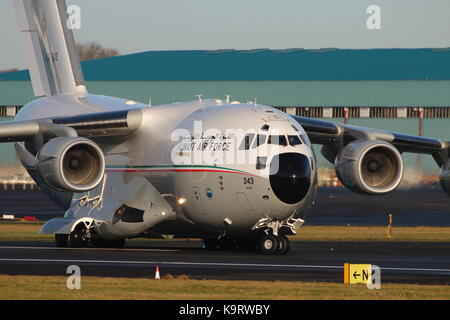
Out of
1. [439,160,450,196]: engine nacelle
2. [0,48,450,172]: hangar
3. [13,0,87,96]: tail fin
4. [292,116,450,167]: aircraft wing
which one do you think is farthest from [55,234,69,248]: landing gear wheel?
[0,48,450,172]: hangar

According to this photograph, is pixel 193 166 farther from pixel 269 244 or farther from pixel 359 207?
pixel 359 207

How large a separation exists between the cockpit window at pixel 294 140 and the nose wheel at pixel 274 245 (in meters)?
2.56

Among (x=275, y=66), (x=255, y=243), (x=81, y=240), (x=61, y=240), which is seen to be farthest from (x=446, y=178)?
(x=275, y=66)

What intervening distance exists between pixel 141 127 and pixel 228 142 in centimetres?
330

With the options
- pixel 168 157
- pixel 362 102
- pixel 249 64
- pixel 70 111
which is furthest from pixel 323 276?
pixel 249 64

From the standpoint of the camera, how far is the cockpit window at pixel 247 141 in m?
28.9

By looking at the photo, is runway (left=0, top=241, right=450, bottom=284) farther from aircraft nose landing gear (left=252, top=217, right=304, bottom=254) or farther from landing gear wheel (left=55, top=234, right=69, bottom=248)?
landing gear wheel (left=55, top=234, right=69, bottom=248)

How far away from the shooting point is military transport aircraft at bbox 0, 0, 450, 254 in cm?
2852

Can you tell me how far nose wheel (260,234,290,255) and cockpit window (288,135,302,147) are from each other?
2.56 meters

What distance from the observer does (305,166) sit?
2825cm

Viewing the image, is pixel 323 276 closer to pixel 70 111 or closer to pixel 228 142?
pixel 228 142

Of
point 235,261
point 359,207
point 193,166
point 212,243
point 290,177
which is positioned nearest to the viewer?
point 235,261

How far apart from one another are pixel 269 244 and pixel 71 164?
5.55m

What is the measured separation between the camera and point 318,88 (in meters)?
71.2
